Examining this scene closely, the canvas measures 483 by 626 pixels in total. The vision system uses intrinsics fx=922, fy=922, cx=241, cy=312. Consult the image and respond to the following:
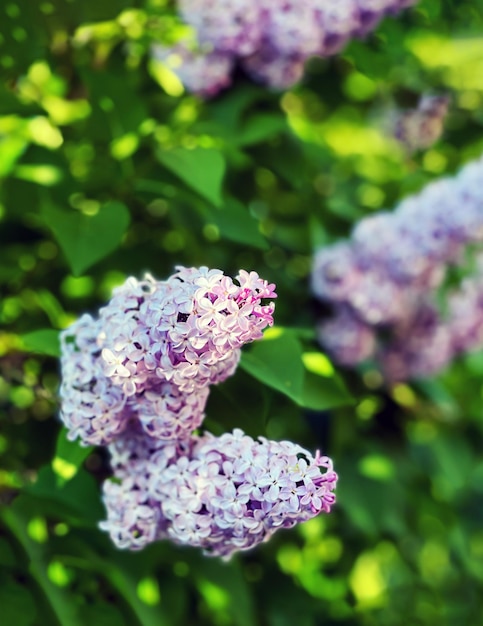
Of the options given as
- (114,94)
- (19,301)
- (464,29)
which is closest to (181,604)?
(19,301)

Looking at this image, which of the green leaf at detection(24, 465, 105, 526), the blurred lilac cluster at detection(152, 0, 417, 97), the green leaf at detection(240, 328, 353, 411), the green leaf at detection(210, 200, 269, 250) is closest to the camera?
the green leaf at detection(240, 328, 353, 411)

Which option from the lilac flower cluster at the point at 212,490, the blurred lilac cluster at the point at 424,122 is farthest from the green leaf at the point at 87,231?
the blurred lilac cluster at the point at 424,122

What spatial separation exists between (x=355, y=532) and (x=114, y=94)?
103 cm

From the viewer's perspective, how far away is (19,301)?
1.57 m

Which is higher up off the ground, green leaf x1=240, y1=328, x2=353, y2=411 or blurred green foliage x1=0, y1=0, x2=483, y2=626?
green leaf x1=240, y1=328, x2=353, y2=411

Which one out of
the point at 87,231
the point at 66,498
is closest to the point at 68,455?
the point at 66,498

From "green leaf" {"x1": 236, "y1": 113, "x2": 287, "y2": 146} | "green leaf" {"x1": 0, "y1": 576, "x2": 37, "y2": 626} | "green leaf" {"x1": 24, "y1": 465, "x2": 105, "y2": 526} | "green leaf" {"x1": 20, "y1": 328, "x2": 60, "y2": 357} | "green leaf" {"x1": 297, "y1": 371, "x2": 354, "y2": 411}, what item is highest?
"green leaf" {"x1": 236, "y1": 113, "x2": 287, "y2": 146}

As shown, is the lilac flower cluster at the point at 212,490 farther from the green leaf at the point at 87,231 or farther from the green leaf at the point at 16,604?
the green leaf at the point at 87,231

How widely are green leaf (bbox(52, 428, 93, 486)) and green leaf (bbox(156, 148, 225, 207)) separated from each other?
15.5 inches

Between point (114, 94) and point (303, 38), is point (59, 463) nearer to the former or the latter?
point (114, 94)

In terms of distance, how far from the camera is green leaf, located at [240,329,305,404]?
113cm

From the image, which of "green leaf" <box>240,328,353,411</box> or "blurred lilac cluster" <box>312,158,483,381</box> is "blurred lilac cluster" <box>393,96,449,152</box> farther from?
"green leaf" <box>240,328,353,411</box>

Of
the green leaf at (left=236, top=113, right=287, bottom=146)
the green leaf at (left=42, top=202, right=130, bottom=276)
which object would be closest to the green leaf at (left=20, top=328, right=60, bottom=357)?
the green leaf at (left=42, top=202, right=130, bottom=276)

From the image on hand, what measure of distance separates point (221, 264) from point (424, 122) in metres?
0.53
